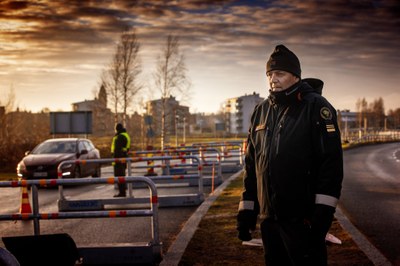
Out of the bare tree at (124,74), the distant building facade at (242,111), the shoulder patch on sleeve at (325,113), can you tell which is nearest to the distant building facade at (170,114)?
the bare tree at (124,74)

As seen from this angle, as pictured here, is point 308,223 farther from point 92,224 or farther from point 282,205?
point 92,224

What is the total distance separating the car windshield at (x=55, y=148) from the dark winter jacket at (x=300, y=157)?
53.1 ft

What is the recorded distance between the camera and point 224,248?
660cm

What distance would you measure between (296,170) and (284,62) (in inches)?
31.7

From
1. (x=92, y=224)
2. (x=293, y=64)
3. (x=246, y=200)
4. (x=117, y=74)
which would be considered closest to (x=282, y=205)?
(x=246, y=200)

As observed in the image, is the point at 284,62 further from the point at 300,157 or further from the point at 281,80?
the point at 300,157

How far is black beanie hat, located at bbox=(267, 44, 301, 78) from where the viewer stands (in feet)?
11.7

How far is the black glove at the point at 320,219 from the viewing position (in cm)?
317

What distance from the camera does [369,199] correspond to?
1200cm

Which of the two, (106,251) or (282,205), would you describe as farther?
(106,251)

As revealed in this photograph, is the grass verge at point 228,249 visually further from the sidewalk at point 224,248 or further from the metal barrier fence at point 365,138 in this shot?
the metal barrier fence at point 365,138

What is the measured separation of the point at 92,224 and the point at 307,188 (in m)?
6.93

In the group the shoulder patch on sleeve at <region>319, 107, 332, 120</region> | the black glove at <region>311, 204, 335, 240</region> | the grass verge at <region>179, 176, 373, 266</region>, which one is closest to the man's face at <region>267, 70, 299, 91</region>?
the shoulder patch on sleeve at <region>319, 107, 332, 120</region>

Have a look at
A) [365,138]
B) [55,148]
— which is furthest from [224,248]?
[365,138]
